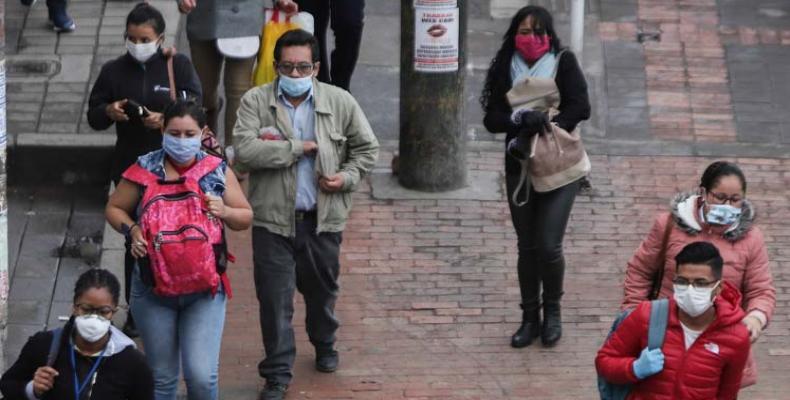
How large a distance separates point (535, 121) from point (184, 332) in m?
2.10

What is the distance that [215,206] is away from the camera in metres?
7.14

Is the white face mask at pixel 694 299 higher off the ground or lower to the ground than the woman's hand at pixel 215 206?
higher

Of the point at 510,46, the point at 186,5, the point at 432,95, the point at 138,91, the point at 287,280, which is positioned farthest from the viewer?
the point at 432,95

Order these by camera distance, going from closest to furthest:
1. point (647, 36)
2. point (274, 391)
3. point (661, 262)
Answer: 1. point (661, 262)
2. point (274, 391)
3. point (647, 36)

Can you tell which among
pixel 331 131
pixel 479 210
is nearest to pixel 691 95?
pixel 479 210

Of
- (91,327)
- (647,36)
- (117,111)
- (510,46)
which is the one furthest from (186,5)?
(647,36)

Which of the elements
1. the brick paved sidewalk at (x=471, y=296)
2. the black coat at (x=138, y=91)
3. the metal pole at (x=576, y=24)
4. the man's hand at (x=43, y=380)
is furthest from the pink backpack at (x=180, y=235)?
the metal pole at (x=576, y=24)

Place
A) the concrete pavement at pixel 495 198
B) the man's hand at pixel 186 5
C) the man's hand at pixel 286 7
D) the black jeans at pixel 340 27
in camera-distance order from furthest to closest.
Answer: the black jeans at pixel 340 27 < the man's hand at pixel 286 7 < the man's hand at pixel 186 5 < the concrete pavement at pixel 495 198

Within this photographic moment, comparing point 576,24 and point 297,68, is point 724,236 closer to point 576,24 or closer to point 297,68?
point 297,68

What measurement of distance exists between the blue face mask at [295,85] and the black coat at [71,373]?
1.96 meters

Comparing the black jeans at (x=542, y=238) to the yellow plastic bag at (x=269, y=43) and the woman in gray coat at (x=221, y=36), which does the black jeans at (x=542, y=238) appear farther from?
the woman in gray coat at (x=221, y=36)

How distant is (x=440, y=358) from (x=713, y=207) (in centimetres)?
238

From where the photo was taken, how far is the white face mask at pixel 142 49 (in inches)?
326

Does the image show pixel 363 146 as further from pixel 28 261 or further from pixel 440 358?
pixel 28 261
